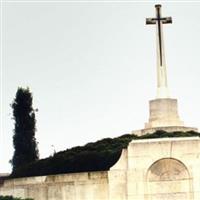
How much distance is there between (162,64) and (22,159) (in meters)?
10.7

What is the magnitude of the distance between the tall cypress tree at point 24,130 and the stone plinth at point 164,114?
9.13 meters

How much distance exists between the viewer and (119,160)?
87.6 ft

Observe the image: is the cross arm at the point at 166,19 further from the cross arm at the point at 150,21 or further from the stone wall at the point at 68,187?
the stone wall at the point at 68,187

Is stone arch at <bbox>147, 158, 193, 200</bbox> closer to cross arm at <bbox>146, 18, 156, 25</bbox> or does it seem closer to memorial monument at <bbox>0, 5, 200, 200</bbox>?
memorial monument at <bbox>0, 5, 200, 200</bbox>

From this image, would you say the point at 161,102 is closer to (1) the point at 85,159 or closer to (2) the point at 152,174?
(1) the point at 85,159

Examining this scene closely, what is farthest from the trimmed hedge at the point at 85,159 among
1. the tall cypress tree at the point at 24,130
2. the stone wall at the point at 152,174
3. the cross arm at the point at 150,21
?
the tall cypress tree at the point at 24,130

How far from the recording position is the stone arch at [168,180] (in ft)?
85.8

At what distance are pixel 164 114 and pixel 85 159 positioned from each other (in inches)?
284

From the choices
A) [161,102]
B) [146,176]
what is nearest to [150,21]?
[161,102]

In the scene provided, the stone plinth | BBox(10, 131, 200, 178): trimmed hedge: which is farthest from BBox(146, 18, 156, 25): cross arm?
BBox(10, 131, 200, 178): trimmed hedge

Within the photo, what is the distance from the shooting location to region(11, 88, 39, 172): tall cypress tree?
4131 centimetres

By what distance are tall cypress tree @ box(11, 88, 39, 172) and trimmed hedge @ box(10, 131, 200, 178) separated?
991cm

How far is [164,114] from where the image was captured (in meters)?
34.7

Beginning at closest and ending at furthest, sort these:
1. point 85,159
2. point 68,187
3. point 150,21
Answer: point 68,187 → point 85,159 → point 150,21
